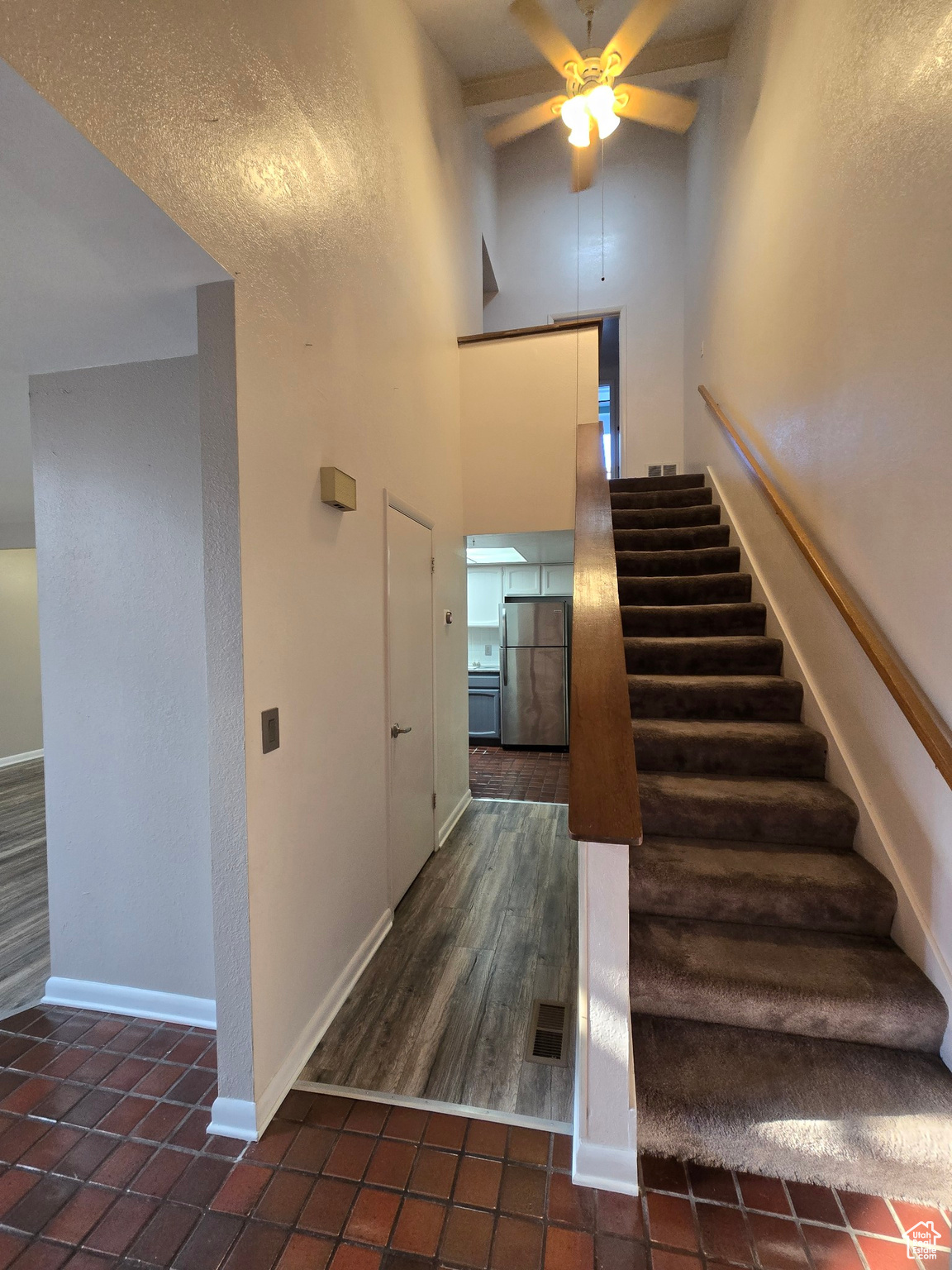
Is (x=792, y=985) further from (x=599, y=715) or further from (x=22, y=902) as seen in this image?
(x=22, y=902)

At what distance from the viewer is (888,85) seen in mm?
1761

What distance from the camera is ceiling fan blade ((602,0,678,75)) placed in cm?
271

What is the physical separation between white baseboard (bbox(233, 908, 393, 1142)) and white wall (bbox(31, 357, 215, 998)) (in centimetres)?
41

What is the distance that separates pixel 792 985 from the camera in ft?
4.86

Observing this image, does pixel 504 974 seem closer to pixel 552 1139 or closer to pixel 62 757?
pixel 552 1139

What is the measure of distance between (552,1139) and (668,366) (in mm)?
6167

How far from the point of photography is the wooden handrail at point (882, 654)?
4.65 feet

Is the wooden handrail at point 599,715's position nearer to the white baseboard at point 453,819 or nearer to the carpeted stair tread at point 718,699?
the carpeted stair tread at point 718,699

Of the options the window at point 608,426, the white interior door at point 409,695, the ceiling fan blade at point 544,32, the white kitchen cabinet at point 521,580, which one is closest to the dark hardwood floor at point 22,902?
the white interior door at point 409,695

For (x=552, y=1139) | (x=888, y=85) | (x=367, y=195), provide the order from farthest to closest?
1. (x=367, y=195)
2. (x=888, y=85)
3. (x=552, y=1139)

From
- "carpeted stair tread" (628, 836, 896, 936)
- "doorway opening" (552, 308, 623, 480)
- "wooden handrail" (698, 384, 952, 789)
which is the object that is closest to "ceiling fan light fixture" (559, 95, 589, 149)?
"doorway opening" (552, 308, 623, 480)

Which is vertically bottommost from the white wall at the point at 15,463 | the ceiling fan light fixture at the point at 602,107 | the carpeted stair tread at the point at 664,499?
the white wall at the point at 15,463

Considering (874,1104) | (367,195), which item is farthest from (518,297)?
(874,1104)

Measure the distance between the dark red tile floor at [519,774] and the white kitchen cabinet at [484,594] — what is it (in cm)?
148
